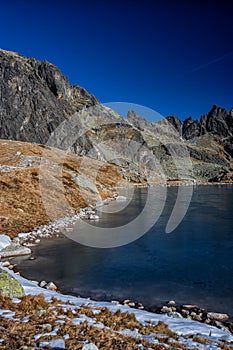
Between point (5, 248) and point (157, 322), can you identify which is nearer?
point (157, 322)

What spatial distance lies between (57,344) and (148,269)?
12182 millimetres

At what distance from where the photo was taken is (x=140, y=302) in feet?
47.5

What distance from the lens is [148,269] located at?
1986cm

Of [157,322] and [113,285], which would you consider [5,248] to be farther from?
[157,322]

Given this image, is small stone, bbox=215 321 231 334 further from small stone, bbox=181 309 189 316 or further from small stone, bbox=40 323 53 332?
small stone, bbox=40 323 53 332

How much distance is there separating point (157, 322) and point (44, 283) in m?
7.73

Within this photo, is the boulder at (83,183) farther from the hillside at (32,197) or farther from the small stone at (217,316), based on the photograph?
the small stone at (217,316)

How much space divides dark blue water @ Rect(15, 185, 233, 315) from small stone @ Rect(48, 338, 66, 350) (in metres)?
6.35

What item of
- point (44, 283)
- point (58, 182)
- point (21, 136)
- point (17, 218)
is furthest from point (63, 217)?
point (21, 136)

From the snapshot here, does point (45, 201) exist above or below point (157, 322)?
above

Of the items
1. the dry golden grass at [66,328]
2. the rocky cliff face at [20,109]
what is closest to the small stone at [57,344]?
the dry golden grass at [66,328]

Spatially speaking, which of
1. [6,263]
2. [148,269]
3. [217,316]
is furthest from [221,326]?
[6,263]

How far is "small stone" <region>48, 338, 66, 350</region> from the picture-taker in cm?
836

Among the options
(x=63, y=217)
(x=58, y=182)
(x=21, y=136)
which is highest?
(x=21, y=136)
